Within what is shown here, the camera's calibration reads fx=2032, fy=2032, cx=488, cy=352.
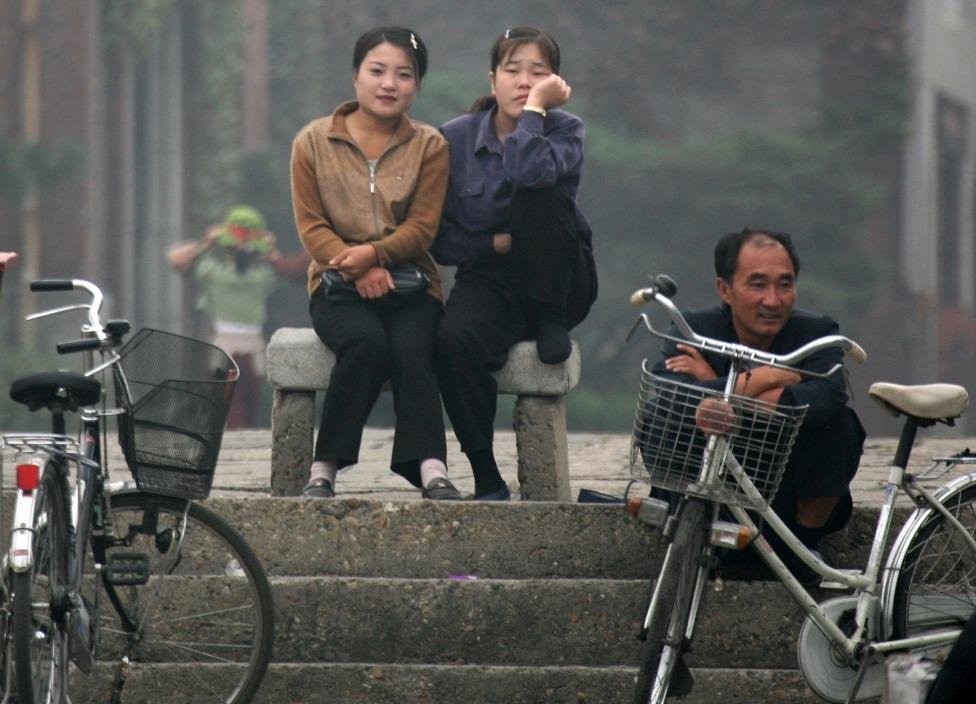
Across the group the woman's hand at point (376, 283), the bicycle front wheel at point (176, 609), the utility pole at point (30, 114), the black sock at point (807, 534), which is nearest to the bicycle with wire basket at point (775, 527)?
the black sock at point (807, 534)

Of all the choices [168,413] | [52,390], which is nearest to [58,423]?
[52,390]

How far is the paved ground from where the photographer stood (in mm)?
7578

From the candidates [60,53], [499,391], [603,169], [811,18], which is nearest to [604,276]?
[603,169]

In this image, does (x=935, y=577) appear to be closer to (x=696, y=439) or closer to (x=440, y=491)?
(x=696, y=439)

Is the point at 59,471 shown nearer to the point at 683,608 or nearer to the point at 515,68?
the point at 683,608

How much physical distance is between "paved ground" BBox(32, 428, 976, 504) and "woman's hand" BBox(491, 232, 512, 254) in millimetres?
930

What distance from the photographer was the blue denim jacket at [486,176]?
6.27m

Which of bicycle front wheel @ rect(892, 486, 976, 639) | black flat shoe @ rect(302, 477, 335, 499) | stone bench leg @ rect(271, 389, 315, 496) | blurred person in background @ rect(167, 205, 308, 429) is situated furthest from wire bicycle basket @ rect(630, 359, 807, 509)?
blurred person in background @ rect(167, 205, 308, 429)

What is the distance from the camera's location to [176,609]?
544 cm

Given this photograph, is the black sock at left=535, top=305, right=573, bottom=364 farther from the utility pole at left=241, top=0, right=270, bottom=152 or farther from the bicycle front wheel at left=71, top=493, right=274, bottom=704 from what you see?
the utility pole at left=241, top=0, right=270, bottom=152

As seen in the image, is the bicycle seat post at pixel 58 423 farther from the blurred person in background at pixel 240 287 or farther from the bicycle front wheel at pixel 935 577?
the blurred person in background at pixel 240 287

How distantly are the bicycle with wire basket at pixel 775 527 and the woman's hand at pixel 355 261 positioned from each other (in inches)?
55.2

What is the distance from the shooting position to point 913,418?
5133 mm

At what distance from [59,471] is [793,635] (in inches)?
82.0
